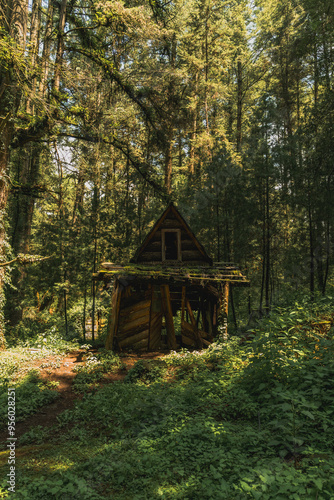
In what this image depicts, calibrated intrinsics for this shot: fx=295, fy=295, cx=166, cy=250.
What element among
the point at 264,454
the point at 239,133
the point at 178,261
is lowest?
the point at 264,454

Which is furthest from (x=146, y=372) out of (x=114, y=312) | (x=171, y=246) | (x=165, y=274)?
(x=171, y=246)

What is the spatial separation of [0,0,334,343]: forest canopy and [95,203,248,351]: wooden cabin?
159 inches

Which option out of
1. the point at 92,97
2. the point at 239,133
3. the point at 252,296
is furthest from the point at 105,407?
the point at 239,133

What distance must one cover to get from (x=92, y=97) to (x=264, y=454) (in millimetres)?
14192

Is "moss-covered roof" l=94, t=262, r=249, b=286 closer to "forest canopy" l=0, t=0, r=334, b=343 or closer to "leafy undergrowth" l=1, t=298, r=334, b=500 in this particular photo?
"forest canopy" l=0, t=0, r=334, b=343

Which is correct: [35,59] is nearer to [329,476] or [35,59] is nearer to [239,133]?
[329,476]

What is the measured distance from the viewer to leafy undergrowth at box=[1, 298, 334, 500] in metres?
3.48

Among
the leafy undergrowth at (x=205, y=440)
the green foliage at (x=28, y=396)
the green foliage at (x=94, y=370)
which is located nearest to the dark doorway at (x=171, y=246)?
the green foliage at (x=94, y=370)

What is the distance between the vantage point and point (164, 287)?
42.1ft

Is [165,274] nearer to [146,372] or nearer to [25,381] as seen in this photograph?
[146,372]

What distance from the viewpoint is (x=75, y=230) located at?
738 inches

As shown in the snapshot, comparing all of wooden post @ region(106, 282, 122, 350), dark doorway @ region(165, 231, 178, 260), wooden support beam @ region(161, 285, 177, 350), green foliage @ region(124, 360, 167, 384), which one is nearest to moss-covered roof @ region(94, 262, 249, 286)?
wooden post @ region(106, 282, 122, 350)

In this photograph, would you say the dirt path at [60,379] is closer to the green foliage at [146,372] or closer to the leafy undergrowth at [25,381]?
the leafy undergrowth at [25,381]

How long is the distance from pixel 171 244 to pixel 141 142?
31.5 ft
